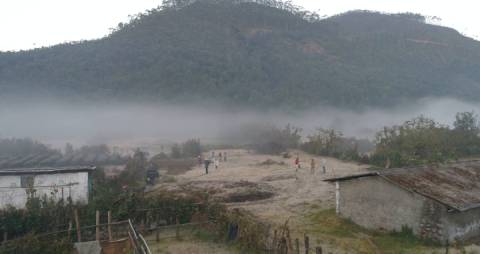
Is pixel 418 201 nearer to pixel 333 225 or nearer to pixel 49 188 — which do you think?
pixel 333 225

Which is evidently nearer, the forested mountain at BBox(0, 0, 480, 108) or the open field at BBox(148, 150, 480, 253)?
the open field at BBox(148, 150, 480, 253)

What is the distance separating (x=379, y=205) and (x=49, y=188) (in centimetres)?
1382

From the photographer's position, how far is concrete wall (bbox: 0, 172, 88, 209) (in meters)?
19.6

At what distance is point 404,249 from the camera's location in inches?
586

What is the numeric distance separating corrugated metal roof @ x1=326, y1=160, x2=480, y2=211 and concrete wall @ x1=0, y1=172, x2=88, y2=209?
11.3 metres

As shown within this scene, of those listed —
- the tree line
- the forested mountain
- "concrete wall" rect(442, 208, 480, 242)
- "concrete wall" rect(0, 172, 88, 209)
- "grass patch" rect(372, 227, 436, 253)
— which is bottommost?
"grass patch" rect(372, 227, 436, 253)

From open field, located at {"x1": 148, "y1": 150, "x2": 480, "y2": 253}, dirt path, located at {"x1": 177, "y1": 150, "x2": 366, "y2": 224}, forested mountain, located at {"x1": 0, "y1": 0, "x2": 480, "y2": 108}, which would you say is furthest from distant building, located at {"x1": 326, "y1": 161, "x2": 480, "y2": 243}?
forested mountain, located at {"x1": 0, "y1": 0, "x2": 480, "y2": 108}

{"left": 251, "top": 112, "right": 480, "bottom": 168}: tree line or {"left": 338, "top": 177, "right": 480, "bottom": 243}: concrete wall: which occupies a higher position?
{"left": 251, "top": 112, "right": 480, "bottom": 168}: tree line

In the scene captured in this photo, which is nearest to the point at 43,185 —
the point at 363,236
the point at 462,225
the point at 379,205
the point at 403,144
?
the point at 363,236

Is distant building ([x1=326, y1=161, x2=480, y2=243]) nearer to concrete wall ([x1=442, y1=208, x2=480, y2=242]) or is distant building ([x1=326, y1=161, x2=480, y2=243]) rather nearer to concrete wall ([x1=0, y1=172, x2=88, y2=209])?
concrete wall ([x1=442, y1=208, x2=480, y2=242])

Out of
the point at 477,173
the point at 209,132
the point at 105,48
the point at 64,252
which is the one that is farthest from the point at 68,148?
the point at 105,48

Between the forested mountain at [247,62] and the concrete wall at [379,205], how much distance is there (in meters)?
63.5

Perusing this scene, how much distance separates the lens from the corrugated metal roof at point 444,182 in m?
15.4

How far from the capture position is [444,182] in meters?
17.2
